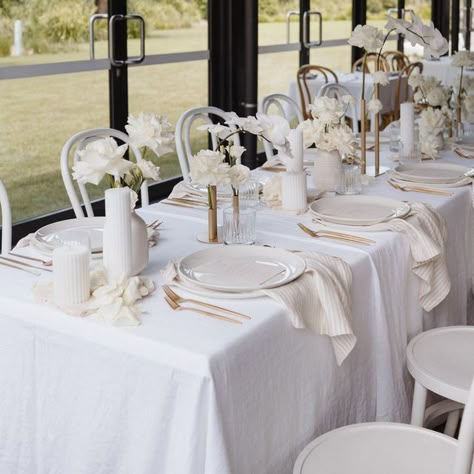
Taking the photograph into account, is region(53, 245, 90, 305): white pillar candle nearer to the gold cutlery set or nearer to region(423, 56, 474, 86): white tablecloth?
the gold cutlery set

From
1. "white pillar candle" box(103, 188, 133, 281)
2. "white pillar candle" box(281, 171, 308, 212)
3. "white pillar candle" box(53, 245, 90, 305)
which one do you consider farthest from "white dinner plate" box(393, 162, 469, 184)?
"white pillar candle" box(53, 245, 90, 305)

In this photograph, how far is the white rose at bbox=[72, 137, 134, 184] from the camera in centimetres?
165

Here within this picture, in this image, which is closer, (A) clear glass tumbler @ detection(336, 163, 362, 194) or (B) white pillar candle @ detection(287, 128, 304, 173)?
(B) white pillar candle @ detection(287, 128, 304, 173)

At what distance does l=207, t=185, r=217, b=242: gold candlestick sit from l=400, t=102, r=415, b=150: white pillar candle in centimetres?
125

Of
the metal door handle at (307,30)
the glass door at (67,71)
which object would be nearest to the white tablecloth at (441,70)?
the metal door handle at (307,30)

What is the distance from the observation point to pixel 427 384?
1.89 metres

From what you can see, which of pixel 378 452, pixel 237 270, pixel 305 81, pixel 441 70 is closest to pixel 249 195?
pixel 237 270

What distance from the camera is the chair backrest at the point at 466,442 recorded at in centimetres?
140

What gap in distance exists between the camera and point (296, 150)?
2.45m

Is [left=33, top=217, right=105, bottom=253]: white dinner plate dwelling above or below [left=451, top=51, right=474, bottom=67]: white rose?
below

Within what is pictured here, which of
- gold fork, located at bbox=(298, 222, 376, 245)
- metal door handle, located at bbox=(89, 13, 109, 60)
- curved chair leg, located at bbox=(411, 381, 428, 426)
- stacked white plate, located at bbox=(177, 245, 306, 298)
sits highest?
metal door handle, located at bbox=(89, 13, 109, 60)

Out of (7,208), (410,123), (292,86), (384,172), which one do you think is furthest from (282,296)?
(292,86)

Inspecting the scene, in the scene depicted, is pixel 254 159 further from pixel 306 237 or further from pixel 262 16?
pixel 306 237

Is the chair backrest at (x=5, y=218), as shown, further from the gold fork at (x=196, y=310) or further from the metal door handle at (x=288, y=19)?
the metal door handle at (x=288, y=19)
